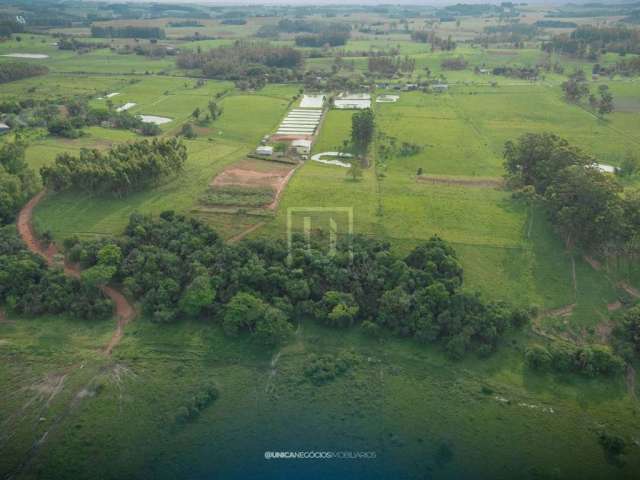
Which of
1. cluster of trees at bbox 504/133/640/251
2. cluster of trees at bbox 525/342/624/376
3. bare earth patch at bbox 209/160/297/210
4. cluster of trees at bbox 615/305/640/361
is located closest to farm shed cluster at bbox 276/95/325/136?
bare earth patch at bbox 209/160/297/210

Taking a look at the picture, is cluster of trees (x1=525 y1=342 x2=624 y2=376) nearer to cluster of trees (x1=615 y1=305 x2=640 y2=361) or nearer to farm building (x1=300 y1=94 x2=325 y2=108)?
cluster of trees (x1=615 y1=305 x2=640 y2=361)

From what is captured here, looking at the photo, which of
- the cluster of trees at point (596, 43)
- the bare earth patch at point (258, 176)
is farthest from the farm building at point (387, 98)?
the cluster of trees at point (596, 43)

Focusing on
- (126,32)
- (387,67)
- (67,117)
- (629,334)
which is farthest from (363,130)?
(126,32)

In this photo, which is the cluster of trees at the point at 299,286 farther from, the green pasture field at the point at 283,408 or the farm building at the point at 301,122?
the farm building at the point at 301,122

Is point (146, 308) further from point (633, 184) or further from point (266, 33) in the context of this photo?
point (266, 33)

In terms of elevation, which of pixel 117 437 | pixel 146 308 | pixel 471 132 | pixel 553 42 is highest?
pixel 553 42

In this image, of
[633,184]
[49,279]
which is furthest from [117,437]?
[633,184]
